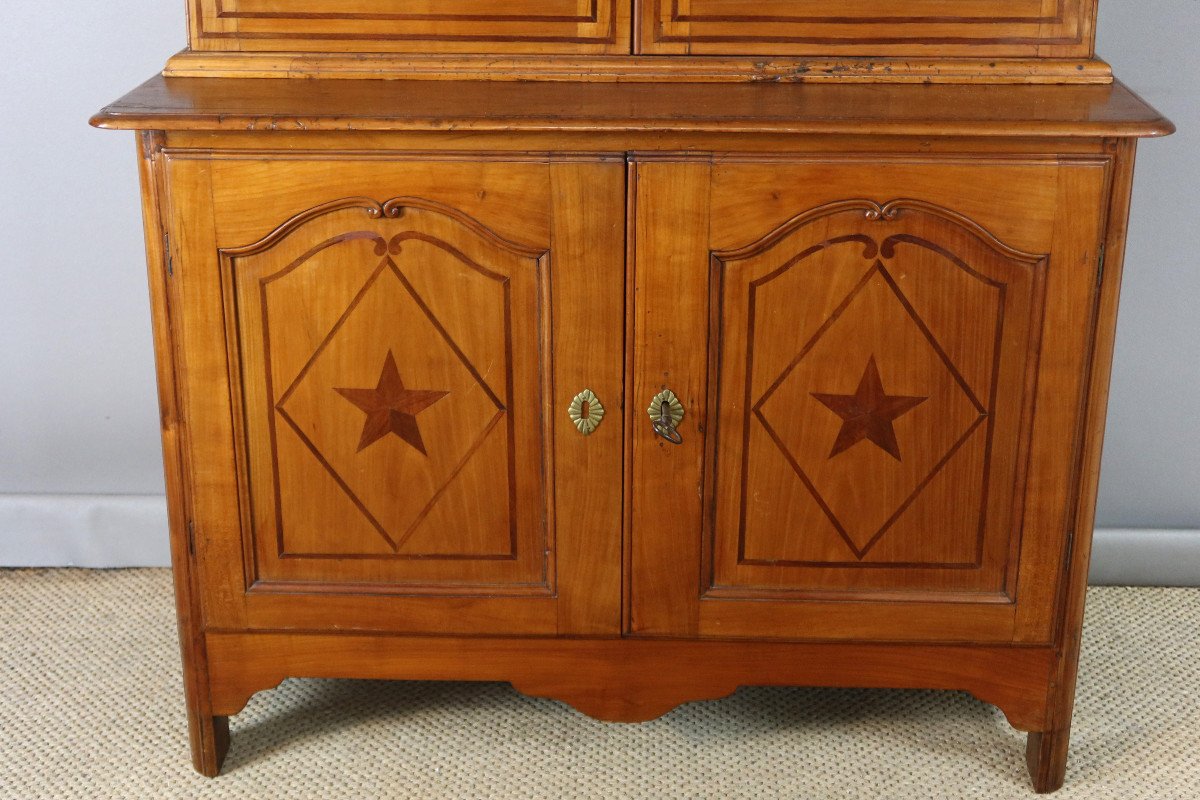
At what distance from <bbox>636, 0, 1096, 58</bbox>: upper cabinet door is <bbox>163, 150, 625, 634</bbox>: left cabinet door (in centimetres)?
28

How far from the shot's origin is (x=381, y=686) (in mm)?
1884

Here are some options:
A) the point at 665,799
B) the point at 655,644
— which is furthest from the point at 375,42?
the point at 665,799

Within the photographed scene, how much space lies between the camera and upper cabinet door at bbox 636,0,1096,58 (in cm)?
160

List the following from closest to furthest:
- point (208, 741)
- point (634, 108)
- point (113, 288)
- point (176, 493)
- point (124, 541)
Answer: point (634, 108), point (176, 493), point (208, 741), point (113, 288), point (124, 541)

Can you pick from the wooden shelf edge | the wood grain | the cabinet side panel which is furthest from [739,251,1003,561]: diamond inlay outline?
the cabinet side panel

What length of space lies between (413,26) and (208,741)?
2.90ft

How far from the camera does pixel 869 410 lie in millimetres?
1523

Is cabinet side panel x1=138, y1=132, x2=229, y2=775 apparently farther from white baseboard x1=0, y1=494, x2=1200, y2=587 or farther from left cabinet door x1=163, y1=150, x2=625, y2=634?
white baseboard x1=0, y1=494, x2=1200, y2=587

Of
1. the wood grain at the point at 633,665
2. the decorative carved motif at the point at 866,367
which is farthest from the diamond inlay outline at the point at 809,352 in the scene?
the wood grain at the point at 633,665

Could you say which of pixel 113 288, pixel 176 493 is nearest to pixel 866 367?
pixel 176 493

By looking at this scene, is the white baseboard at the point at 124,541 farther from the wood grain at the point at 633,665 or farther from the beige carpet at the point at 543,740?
the wood grain at the point at 633,665

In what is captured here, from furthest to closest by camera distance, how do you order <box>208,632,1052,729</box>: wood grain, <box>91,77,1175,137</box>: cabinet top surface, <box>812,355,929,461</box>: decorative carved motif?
<box>208,632,1052,729</box>: wood grain, <box>812,355,929,461</box>: decorative carved motif, <box>91,77,1175,137</box>: cabinet top surface

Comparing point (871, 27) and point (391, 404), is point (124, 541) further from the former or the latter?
point (871, 27)

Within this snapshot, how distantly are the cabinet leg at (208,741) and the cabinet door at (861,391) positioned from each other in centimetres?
53
